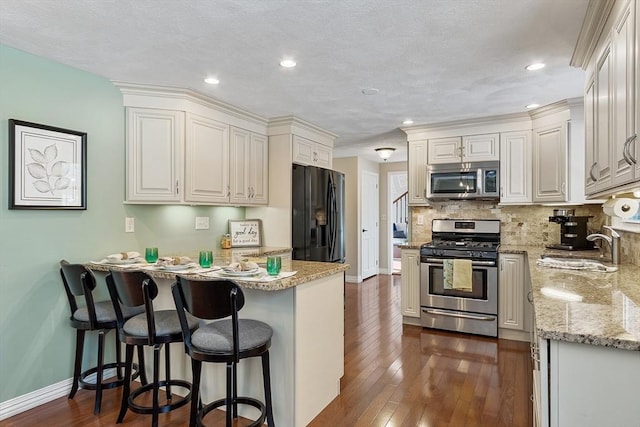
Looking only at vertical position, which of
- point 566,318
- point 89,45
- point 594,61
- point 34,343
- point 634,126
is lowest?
point 34,343

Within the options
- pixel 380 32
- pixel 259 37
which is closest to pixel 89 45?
pixel 259 37

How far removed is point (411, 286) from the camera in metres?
4.32

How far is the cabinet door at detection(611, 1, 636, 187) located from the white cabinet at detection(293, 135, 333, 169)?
3.11m

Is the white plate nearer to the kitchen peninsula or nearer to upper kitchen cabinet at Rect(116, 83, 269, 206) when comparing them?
the kitchen peninsula

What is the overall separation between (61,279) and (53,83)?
1386 mm

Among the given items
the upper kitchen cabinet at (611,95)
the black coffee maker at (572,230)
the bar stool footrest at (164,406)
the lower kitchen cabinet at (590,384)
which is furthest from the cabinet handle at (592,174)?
the bar stool footrest at (164,406)

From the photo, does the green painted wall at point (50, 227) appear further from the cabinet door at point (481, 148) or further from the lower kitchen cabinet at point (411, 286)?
the cabinet door at point (481, 148)

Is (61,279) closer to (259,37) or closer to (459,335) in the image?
(259,37)

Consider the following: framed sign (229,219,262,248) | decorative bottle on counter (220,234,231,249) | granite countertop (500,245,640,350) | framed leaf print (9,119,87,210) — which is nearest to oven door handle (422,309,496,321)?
granite countertop (500,245,640,350)

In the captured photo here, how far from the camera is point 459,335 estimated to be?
399 cm

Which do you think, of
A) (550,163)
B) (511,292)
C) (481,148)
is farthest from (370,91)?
(511,292)

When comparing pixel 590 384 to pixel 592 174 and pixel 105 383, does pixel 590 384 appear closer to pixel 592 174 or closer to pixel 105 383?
pixel 592 174

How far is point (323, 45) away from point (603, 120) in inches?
63.3

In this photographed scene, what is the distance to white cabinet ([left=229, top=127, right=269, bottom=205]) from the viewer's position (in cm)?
389
